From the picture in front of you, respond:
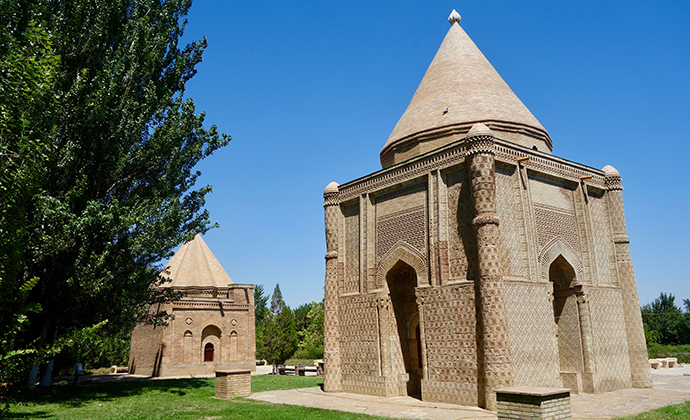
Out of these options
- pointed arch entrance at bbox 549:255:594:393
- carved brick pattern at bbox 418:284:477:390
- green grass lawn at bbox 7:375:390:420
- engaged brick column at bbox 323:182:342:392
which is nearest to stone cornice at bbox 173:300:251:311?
green grass lawn at bbox 7:375:390:420

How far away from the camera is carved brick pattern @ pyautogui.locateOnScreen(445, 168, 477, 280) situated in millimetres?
11203

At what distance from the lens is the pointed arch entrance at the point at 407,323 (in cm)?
1316

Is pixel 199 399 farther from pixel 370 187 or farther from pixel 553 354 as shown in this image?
pixel 553 354

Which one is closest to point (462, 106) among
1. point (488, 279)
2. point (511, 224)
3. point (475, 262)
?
point (511, 224)

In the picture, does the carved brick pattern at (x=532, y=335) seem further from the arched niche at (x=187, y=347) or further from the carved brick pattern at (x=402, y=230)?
the arched niche at (x=187, y=347)

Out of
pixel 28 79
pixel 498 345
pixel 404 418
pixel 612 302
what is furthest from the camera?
pixel 612 302

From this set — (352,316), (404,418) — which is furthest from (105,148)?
(404,418)

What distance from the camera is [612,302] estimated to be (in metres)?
13.2

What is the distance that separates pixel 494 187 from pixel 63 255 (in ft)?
31.3

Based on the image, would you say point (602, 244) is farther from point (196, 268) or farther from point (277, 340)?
point (277, 340)

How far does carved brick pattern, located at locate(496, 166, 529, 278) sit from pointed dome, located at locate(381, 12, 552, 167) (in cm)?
214

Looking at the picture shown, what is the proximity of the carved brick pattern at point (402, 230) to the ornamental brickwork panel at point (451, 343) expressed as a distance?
4.65 feet

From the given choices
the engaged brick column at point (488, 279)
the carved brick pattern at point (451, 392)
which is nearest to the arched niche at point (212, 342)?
the carved brick pattern at point (451, 392)

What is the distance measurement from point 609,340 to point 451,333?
473cm
